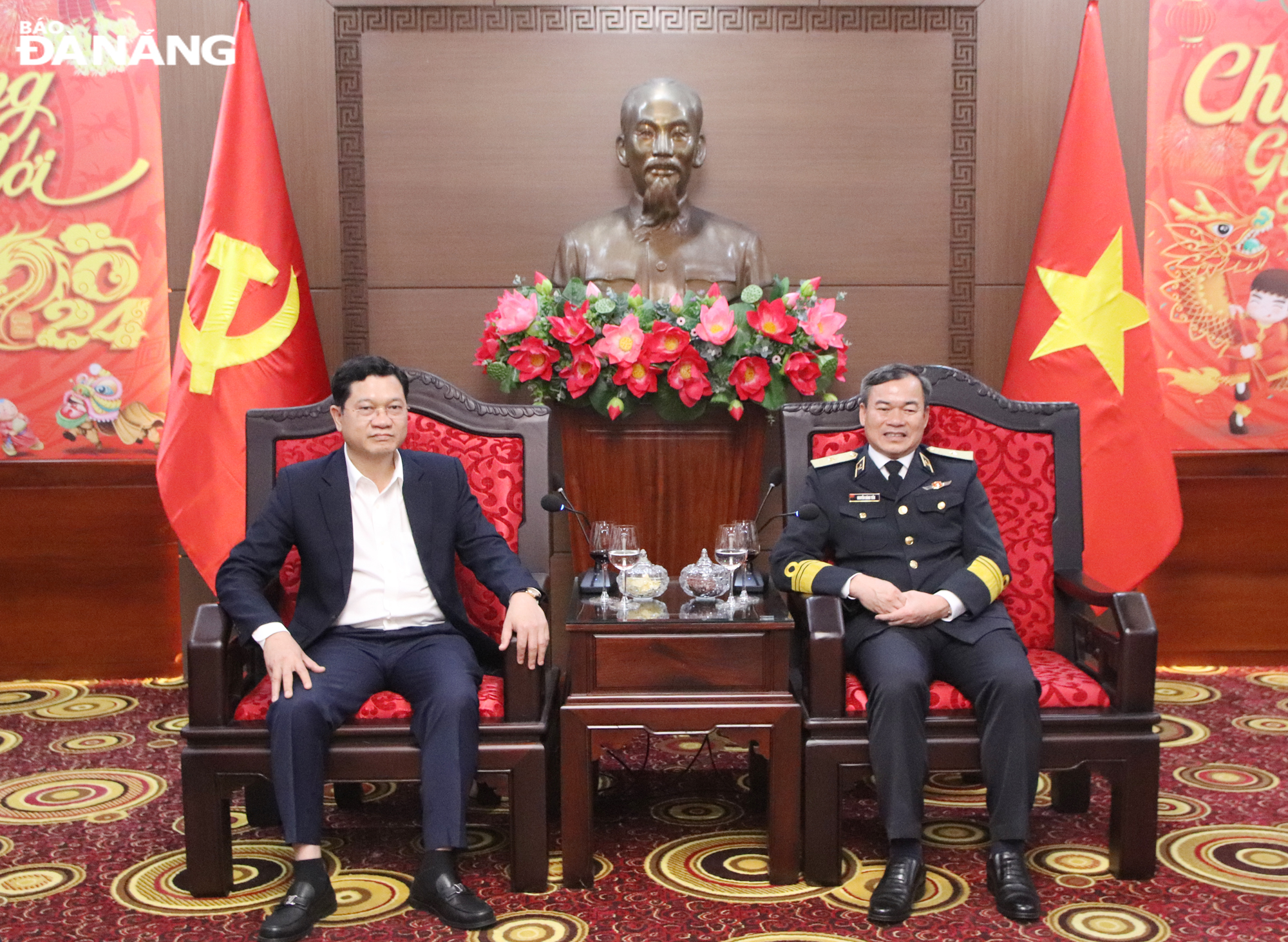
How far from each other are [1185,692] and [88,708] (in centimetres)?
366

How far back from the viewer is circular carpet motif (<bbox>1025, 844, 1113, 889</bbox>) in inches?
94.5

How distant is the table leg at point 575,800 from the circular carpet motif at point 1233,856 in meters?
1.28

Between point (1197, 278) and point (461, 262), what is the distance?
2.55 m

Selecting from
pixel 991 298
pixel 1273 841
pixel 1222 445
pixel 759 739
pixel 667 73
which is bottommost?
pixel 1273 841

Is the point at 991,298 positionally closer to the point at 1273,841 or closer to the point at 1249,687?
the point at 1249,687

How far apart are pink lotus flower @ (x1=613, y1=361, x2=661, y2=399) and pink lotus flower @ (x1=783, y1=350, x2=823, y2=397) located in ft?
1.24

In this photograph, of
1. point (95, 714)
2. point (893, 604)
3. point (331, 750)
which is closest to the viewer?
point (331, 750)

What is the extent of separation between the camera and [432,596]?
252 cm

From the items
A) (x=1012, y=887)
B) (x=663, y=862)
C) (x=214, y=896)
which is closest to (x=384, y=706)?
(x=214, y=896)

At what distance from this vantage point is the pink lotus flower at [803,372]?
3117mm

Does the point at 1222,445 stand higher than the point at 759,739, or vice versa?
the point at 1222,445

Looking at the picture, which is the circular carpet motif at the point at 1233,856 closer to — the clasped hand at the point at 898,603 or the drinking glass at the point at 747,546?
the clasped hand at the point at 898,603

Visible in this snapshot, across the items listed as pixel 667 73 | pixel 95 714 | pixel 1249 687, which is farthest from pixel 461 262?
pixel 1249 687

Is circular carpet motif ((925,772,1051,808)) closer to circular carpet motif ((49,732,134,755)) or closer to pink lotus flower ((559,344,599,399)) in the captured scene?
pink lotus flower ((559,344,599,399))
